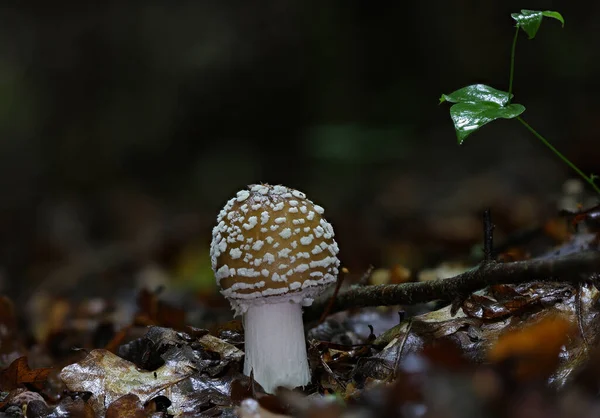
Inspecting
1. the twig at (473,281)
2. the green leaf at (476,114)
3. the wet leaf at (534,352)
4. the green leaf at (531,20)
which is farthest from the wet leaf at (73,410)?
the green leaf at (531,20)

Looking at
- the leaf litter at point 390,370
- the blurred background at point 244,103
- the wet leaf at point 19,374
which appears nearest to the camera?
the leaf litter at point 390,370

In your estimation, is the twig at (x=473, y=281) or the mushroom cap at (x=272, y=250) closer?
the twig at (x=473, y=281)

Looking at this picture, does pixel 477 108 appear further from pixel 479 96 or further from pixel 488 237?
pixel 488 237

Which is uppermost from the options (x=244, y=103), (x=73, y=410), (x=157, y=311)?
(x=73, y=410)

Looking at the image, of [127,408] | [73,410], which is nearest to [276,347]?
[127,408]

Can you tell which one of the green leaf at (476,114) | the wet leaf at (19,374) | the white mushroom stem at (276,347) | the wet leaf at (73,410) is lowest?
the wet leaf at (19,374)

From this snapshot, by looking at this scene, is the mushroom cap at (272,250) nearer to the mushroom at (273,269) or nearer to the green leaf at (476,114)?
the mushroom at (273,269)

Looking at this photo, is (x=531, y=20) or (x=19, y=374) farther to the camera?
(x=19, y=374)

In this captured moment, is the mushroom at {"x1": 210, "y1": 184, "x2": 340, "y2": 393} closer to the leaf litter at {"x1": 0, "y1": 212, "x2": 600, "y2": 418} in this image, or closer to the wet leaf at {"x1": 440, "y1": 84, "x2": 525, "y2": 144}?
the leaf litter at {"x1": 0, "y1": 212, "x2": 600, "y2": 418}

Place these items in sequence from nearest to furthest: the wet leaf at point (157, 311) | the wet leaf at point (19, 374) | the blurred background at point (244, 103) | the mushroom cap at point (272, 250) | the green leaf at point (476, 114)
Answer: the green leaf at point (476, 114)
the mushroom cap at point (272, 250)
the wet leaf at point (19, 374)
the wet leaf at point (157, 311)
the blurred background at point (244, 103)
